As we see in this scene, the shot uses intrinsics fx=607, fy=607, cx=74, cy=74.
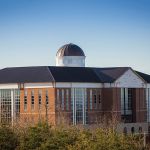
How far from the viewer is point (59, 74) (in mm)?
→ 60500

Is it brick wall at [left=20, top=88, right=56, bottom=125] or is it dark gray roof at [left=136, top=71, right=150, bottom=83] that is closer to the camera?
brick wall at [left=20, top=88, right=56, bottom=125]

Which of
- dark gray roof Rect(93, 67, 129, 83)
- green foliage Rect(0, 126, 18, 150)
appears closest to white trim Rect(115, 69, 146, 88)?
dark gray roof Rect(93, 67, 129, 83)

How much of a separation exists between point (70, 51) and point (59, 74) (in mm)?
8239

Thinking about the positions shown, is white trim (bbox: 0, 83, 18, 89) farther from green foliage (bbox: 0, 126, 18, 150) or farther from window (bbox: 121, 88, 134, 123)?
green foliage (bbox: 0, 126, 18, 150)

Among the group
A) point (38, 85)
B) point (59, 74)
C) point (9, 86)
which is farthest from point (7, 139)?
point (9, 86)

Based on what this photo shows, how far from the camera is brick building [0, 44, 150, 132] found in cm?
5925

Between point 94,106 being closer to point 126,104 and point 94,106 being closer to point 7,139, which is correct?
point 126,104

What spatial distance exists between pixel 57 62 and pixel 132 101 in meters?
10.0

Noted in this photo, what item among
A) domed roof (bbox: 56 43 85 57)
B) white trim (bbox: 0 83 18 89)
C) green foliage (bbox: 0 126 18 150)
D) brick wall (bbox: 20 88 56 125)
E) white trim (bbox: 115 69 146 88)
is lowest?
green foliage (bbox: 0 126 18 150)

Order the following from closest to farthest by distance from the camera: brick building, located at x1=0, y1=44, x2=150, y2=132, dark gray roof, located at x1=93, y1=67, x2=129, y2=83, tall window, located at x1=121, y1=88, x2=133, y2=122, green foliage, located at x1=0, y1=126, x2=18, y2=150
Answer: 1. green foliage, located at x1=0, y1=126, x2=18, y2=150
2. brick building, located at x1=0, y1=44, x2=150, y2=132
3. dark gray roof, located at x1=93, y1=67, x2=129, y2=83
4. tall window, located at x1=121, y1=88, x2=133, y2=122

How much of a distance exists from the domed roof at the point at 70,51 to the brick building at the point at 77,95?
2012 millimetres

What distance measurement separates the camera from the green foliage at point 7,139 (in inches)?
1325

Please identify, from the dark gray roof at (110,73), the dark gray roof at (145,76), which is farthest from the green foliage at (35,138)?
the dark gray roof at (145,76)

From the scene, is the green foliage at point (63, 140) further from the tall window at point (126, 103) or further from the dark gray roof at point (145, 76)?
the dark gray roof at point (145, 76)
